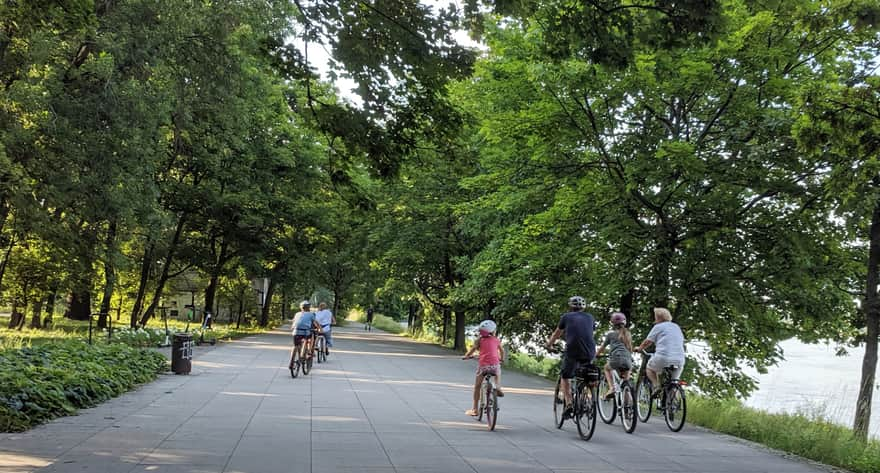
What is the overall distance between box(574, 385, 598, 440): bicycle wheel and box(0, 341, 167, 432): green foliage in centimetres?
645

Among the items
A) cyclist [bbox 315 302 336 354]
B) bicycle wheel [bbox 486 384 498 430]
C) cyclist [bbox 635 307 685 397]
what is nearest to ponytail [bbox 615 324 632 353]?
cyclist [bbox 635 307 685 397]

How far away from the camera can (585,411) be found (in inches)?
366

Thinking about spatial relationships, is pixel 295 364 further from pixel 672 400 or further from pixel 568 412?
pixel 672 400

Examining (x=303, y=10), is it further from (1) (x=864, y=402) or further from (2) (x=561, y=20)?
(1) (x=864, y=402)

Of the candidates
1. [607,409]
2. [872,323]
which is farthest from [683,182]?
[607,409]

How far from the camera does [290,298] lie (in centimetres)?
6781

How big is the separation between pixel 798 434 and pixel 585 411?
9.09 feet

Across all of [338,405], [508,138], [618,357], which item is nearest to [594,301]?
[508,138]

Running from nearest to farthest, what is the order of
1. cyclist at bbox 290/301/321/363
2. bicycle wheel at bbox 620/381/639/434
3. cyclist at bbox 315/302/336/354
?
1. bicycle wheel at bbox 620/381/639/434
2. cyclist at bbox 290/301/321/363
3. cyclist at bbox 315/302/336/354

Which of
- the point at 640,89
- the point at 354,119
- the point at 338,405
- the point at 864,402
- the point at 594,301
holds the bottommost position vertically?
the point at 338,405

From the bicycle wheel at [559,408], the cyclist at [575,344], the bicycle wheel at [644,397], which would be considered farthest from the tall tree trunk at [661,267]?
the cyclist at [575,344]

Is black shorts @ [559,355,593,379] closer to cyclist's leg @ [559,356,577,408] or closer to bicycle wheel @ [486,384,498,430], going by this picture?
cyclist's leg @ [559,356,577,408]

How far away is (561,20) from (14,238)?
799 inches

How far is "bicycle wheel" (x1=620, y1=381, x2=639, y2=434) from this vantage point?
989cm
